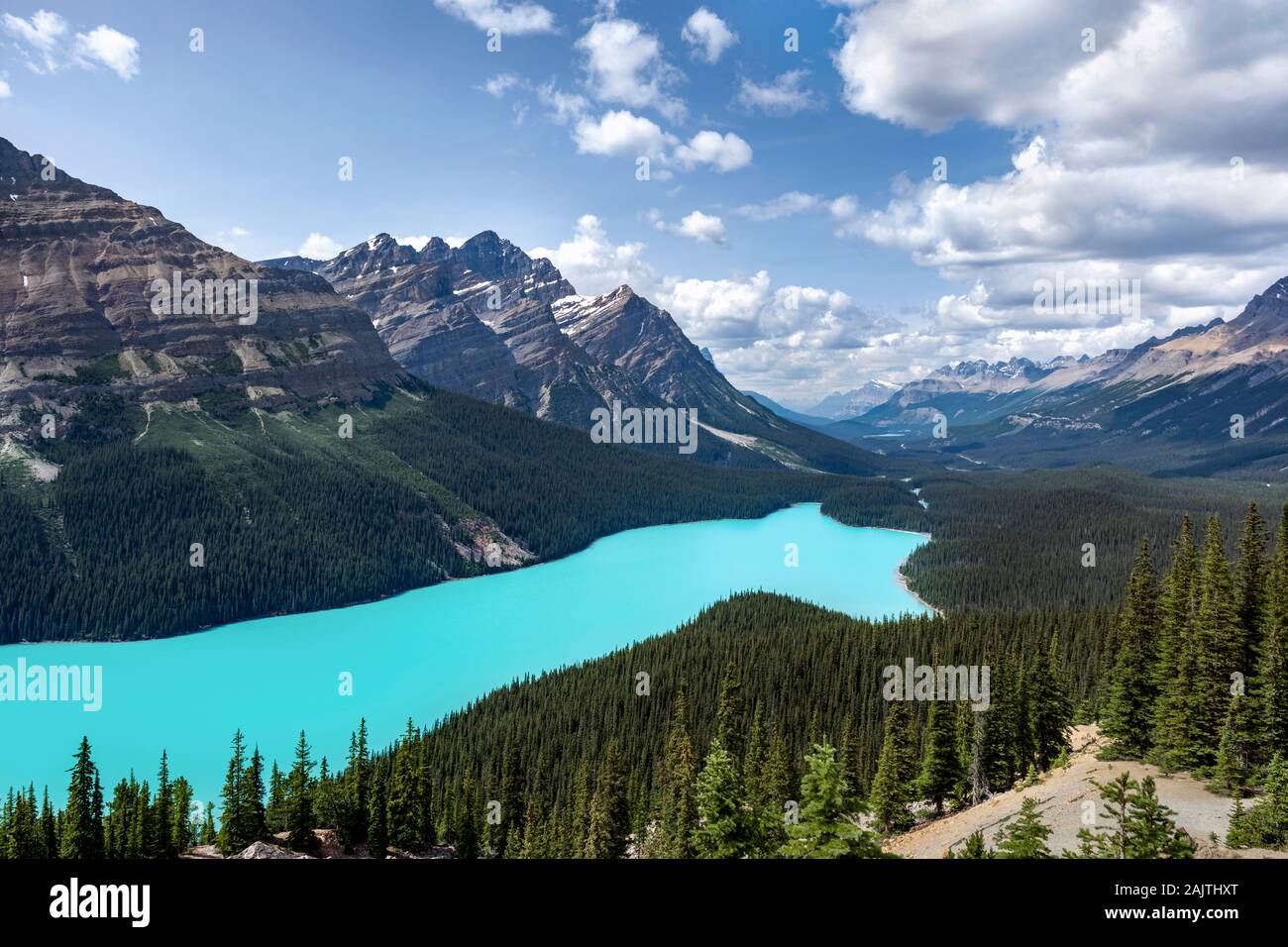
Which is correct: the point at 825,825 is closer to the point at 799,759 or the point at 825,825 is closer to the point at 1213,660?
the point at 1213,660

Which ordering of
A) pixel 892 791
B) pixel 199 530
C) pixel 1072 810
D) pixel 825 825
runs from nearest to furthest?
1. pixel 825 825
2. pixel 1072 810
3. pixel 892 791
4. pixel 199 530

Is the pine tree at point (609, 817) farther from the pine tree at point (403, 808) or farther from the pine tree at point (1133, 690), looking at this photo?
the pine tree at point (1133, 690)

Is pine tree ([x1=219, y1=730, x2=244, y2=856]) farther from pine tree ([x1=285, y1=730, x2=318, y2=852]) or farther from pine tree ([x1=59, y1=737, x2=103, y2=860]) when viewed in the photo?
pine tree ([x1=59, y1=737, x2=103, y2=860])

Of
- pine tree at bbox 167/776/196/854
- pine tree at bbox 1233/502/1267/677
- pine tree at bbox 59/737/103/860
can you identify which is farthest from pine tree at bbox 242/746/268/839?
pine tree at bbox 1233/502/1267/677

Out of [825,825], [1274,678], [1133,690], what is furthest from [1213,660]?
[825,825]

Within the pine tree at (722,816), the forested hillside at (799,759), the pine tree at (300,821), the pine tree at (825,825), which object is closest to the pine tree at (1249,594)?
the forested hillside at (799,759)
